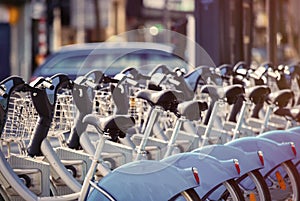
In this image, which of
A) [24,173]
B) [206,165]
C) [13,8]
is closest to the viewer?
[206,165]

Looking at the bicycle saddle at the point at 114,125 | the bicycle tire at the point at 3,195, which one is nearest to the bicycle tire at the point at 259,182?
the bicycle saddle at the point at 114,125

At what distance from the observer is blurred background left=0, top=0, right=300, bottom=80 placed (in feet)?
35.7

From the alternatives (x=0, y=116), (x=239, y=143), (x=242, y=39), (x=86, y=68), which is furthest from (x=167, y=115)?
(x=86, y=68)

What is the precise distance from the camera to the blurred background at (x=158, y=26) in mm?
10883

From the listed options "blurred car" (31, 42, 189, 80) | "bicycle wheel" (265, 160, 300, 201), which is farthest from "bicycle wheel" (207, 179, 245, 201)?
"blurred car" (31, 42, 189, 80)

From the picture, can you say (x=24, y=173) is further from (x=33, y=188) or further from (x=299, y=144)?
(x=299, y=144)

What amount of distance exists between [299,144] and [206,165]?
1430 millimetres

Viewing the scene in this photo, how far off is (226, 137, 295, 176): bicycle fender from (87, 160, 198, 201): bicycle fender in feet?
3.76

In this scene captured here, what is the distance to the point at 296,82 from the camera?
8227 millimetres

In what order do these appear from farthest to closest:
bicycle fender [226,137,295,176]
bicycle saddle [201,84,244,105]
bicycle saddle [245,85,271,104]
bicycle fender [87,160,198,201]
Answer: bicycle saddle [245,85,271,104] → bicycle saddle [201,84,244,105] → bicycle fender [226,137,295,176] → bicycle fender [87,160,198,201]

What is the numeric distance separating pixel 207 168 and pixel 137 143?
1941 millimetres

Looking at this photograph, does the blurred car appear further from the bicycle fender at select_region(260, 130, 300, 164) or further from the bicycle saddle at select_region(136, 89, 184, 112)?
the bicycle saddle at select_region(136, 89, 184, 112)

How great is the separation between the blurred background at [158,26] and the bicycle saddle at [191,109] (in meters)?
4.87

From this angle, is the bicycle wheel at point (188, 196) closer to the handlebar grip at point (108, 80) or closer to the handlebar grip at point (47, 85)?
the handlebar grip at point (47, 85)
